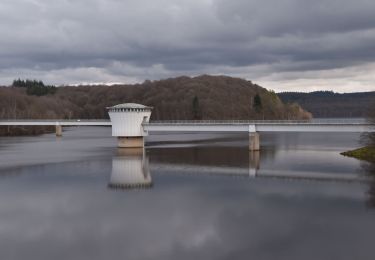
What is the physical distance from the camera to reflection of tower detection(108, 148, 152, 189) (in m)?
39.7

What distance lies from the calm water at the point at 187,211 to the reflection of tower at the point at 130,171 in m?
0.11

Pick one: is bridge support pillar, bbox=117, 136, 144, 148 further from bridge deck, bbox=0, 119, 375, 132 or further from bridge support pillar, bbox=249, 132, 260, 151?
bridge support pillar, bbox=249, 132, 260, 151

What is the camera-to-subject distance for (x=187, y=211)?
2908 cm

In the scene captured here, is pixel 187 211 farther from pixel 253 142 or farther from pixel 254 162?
pixel 253 142

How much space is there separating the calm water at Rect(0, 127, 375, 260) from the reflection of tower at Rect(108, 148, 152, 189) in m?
0.11

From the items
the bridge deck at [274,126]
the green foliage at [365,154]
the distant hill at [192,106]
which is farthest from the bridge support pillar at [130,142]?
the distant hill at [192,106]

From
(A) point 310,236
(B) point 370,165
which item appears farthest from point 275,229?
(B) point 370,165

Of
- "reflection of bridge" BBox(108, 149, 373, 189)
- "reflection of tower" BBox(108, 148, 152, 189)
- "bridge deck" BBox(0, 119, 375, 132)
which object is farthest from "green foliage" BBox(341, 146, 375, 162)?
"reflection of tower" BBox(108, 148, 152, 189)

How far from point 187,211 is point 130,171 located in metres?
19.5

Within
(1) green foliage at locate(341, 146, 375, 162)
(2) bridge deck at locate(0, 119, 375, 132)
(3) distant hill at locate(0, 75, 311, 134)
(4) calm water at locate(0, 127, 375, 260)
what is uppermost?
(3) distant hill at locate(0, 75, 311, 134)

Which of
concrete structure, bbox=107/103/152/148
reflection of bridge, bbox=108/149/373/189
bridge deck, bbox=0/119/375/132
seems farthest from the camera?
concrete structure, bbox=107/103/152/148

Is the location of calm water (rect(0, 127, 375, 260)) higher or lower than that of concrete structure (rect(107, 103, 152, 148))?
lower

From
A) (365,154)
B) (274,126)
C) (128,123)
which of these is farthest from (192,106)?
(365,154)

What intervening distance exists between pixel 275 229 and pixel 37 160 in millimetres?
40303
